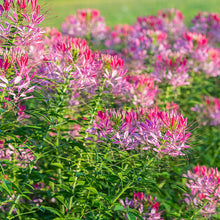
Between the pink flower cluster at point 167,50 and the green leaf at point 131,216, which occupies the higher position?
the pink flower cluster at point 167,50

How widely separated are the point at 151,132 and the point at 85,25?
376 cm

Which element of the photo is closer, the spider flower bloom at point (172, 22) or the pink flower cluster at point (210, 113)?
the pink flower cluster at point (210, 113)

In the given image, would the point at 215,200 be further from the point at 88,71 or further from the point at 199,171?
the point at 88,71

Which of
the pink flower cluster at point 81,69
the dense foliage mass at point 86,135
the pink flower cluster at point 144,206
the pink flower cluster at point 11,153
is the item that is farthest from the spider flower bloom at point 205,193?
the pink flower cluster at point 11,153

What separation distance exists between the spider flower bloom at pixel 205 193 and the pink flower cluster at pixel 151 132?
50 centimetres

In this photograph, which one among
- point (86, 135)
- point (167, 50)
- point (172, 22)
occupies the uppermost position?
point (172, 22)

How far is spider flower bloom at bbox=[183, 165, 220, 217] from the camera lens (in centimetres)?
223

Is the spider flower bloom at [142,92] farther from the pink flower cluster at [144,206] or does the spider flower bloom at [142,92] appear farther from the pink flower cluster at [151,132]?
the pink flower cluster at [144,206]

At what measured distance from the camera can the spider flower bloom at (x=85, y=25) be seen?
16.8ft

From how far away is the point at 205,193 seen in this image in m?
2.24

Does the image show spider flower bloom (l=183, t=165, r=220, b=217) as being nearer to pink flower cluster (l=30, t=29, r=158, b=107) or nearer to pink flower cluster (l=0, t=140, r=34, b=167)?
pink flower cluster (l=30, t=29, r=158, b=107)

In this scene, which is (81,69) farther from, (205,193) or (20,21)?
(205,193)

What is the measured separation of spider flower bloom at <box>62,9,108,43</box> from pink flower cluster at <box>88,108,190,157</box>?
3446 mm

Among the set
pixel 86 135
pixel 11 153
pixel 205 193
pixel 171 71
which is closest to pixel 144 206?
pixel 205 193
